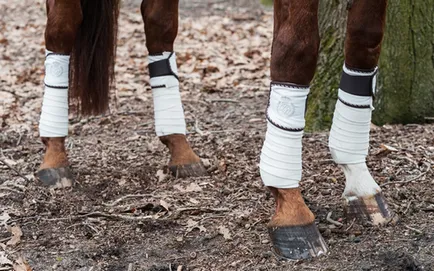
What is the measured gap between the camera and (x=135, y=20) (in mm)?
10000

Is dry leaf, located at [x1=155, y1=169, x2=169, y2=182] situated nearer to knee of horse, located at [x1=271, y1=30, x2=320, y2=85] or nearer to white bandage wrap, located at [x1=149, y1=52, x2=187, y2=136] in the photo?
white bandage wrap, located at [x1=149, y1=52, x2=187, y2=136]

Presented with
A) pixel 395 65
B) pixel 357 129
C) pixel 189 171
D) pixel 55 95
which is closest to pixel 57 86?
pixel 55 95

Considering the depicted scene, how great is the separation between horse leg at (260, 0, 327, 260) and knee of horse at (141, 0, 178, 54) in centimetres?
134

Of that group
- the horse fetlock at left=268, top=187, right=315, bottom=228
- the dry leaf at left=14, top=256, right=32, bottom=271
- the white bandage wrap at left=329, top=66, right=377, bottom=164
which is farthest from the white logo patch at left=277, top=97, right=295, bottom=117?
the dry leaf at left=14, top=256, right=32, bottom=271

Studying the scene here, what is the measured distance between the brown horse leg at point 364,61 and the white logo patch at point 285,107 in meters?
0.43

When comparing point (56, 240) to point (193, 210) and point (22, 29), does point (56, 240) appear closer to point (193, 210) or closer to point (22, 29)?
point (193, 210)

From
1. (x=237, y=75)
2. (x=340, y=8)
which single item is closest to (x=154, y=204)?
(x=340, y=8)

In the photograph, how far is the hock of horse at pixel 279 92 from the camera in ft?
8.91

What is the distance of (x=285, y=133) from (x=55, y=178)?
5.31ft

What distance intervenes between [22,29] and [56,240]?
7.01 m

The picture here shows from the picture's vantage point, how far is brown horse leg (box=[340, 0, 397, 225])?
2.86 meters

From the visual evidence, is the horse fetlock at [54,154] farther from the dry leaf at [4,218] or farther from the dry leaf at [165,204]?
the dry leaf at [165,204]

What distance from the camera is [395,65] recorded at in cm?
454

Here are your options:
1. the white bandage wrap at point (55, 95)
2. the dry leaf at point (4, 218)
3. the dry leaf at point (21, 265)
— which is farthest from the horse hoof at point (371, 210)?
the white bandage wrap at point (55, 95)
